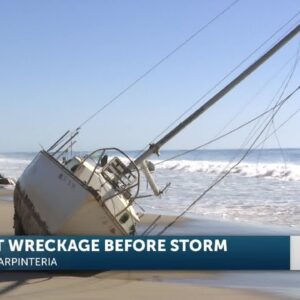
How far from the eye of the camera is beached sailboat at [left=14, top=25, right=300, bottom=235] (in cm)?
1054

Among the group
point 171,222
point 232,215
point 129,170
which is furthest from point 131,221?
point 232,215

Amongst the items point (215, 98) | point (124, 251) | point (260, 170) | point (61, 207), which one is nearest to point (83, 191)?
point (61, 207)

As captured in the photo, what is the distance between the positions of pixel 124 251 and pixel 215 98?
5.05 meters

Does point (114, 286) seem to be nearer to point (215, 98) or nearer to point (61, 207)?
point (61, 207)

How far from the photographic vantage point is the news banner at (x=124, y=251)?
9461mm

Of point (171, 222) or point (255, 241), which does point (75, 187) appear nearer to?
point (255, 241)

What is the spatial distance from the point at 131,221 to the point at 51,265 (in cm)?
256

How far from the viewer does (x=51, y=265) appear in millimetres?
9633

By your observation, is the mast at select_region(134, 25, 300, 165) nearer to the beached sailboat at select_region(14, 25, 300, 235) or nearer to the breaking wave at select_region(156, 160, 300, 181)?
the beached sailboat at select_region(14, 25, 300, 235)

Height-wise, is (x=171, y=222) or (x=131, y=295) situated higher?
(x=131, y=295)

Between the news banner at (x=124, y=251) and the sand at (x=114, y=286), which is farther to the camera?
the news banner at (x=124, y=251)

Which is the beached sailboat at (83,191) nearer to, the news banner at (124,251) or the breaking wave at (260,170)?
the news banner at (124,251)

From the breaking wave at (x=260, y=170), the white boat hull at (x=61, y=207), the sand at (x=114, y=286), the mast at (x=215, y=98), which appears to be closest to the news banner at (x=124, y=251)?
the sand at (x=114, y=286)

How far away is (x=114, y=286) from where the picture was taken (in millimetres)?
9703
